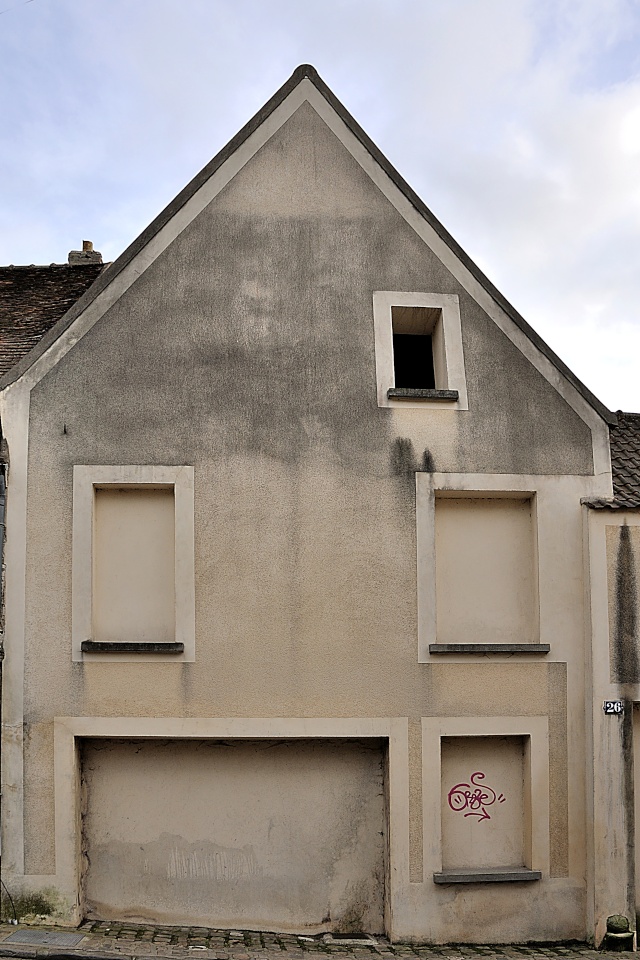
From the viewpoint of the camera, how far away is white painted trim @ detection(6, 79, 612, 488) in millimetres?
10086

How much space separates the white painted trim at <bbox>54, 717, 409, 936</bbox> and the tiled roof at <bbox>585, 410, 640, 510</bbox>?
3318 millimetres

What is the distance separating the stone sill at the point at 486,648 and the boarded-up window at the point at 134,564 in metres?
2.84

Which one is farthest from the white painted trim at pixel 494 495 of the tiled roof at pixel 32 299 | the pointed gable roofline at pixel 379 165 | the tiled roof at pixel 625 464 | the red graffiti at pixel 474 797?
the tiled roof at pixel 32 299

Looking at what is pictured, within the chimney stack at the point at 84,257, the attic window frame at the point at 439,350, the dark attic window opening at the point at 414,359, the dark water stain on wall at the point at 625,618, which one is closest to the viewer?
the dark water stain on wall at the point at 625,618

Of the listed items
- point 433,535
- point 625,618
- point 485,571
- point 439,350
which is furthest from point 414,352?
point 625,618

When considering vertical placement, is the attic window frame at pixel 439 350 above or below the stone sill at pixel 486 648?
above

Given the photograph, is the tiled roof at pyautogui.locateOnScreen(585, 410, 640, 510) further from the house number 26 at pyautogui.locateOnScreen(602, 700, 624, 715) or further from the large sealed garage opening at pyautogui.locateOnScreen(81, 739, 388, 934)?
the large sealed garage opening at pyautogui.locateOnScreen(81, 739, 388, 934)

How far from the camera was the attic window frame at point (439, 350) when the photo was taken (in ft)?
33.6

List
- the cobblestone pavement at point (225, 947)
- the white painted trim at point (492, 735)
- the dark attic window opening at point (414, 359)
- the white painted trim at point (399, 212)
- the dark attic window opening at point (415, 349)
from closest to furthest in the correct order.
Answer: the cobblestone pavement at point (225, 947)
the white painted trim at point (492, 735)
the white painted trim at point (399, 212)
the dark attic window opening at point (415, 349)
the dark attic window opening at point (414, 359)

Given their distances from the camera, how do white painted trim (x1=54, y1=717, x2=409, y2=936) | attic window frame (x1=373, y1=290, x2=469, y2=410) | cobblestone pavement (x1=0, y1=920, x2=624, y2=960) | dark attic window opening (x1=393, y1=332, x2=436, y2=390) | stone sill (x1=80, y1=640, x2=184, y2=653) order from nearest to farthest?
1. cobblestone pavement (x1=0, y1=920, x2=624, y2=960)
2. white painted trim (x1=54, y1=717, x2=409, y2=936)
3. stone sill (x1=80, y1=640, x2=184, y2=653)
4. attic window frame (x1=373, y1=290, x2=469, y2=410)
5. dark attic window opening (x1=393, y1=332, x2=436, y2=390)

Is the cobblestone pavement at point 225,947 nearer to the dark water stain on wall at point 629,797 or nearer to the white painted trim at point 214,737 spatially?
the white painted trim at point 214,737

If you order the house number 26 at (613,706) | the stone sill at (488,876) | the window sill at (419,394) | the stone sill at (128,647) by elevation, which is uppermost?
the window sill at (419,394)

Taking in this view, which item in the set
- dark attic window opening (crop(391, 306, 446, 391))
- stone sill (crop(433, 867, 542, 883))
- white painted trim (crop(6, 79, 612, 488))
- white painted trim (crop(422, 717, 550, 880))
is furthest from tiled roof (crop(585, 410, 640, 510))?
stone sill (crop(433, 867, 542, 883))

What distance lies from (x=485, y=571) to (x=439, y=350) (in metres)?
2.55
